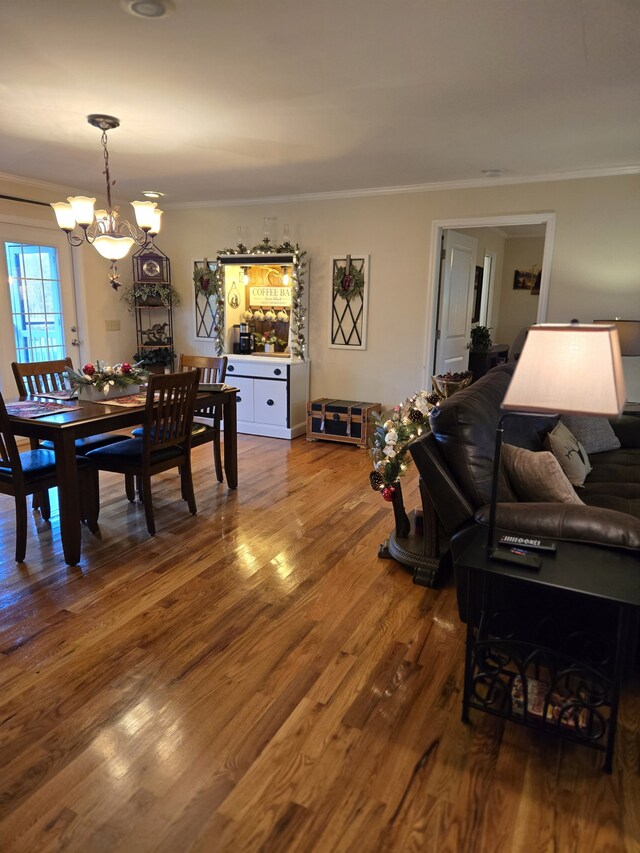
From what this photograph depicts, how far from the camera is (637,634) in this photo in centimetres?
188

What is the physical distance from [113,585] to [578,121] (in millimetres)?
3701

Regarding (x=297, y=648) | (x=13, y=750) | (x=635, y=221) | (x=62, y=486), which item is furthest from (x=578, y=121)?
(x=13, y=750)

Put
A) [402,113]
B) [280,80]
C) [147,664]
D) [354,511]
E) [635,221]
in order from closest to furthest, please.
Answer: [147,664]
[280,80]
[402,113]
[354,511]
[635,221]

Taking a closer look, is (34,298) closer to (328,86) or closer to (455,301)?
(328,86)

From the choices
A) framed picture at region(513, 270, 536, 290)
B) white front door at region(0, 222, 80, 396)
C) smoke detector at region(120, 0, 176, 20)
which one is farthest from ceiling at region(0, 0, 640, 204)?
framed picture at region(513, 270, 536, 290)

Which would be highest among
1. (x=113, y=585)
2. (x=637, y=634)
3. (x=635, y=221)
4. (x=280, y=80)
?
(x=280, y=80)

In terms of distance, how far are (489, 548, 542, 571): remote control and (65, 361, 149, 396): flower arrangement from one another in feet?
8.57

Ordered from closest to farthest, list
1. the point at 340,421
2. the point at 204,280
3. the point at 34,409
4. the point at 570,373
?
the point at 570,373 → the point at 34,409 → the point at 340,421 → the point at 204,280

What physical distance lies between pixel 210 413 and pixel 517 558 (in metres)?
3.15

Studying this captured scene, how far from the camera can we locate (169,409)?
3.25m

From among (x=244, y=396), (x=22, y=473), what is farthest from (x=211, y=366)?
(x=22, y=473)

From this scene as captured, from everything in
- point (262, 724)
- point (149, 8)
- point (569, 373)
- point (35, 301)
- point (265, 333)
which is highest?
point (149, 8)

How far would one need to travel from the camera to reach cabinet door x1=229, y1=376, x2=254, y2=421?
570cm

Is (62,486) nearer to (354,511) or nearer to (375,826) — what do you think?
(354,511)
